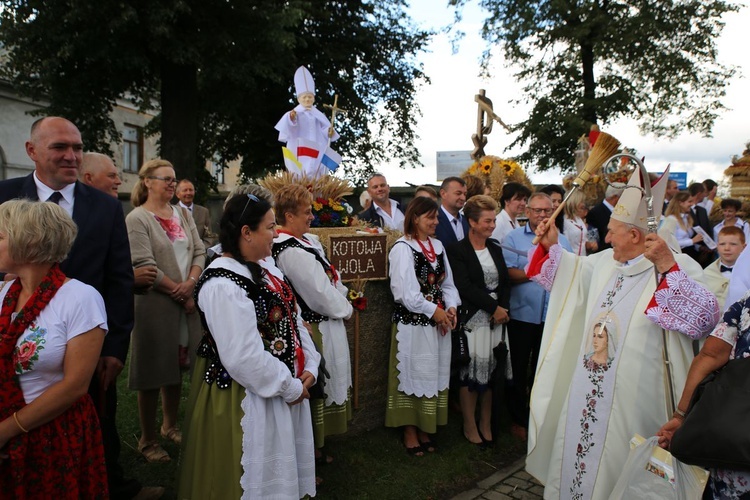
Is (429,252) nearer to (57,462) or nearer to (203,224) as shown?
(57,462)

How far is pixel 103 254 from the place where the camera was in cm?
310

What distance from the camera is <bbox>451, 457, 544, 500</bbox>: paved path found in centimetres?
407

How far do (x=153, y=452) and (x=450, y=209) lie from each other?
349 centimetres

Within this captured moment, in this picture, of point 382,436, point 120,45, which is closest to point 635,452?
point 382,436

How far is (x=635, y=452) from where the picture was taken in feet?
10.1

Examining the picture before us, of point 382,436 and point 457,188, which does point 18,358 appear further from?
point 457,188

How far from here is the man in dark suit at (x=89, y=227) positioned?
3004 mm

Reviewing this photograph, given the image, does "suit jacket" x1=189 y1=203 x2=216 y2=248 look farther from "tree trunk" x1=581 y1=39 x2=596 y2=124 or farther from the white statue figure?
"tree trunk" x1=581 y1=39 x2=596 y2=124

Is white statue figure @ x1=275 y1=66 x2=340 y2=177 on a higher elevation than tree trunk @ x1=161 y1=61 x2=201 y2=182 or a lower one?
lower

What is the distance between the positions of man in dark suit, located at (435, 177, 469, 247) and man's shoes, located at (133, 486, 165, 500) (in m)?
3.36

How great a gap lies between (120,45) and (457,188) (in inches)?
372

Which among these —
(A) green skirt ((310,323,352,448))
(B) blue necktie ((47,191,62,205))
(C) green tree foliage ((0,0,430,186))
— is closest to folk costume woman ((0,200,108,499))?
(B) blue necktie ((47,191,62,205))

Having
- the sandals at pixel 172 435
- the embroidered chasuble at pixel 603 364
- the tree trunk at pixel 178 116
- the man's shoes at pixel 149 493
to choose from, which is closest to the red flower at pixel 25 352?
the man's shoes at pixel 149 493

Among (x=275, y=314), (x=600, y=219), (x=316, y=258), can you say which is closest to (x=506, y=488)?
(x=316, y=258)
